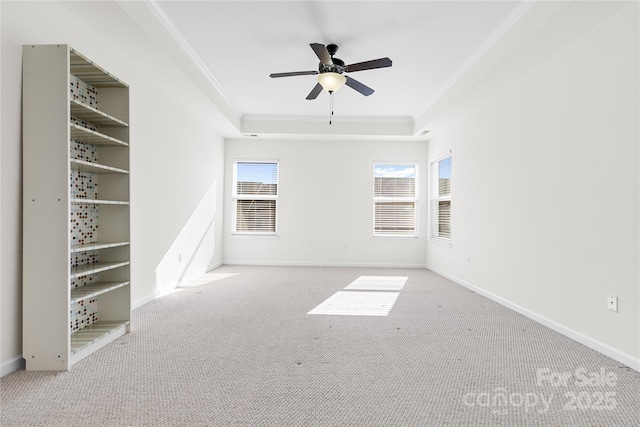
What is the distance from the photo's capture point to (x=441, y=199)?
6.02 meters

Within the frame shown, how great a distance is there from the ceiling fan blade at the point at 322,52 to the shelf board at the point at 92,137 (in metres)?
1.68

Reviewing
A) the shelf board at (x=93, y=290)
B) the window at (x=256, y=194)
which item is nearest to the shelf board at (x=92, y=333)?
the shelf board at (x=93, y=290)

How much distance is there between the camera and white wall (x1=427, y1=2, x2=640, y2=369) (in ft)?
7.83

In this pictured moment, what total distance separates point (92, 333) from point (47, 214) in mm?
970

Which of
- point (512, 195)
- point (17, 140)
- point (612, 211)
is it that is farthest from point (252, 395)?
point (512, 195)

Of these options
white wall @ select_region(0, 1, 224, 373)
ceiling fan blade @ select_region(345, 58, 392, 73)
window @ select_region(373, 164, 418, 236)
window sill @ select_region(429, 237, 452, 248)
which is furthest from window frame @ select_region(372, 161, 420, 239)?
ceiling fan blade @ select_region(345, 58, 392, 73)

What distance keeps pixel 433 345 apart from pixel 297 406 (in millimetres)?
1297

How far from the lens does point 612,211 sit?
8.17 ft

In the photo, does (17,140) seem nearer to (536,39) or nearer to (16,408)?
(16,408)

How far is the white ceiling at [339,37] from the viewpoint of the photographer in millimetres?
2816

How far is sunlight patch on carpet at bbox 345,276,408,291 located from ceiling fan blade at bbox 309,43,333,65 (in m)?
2.86

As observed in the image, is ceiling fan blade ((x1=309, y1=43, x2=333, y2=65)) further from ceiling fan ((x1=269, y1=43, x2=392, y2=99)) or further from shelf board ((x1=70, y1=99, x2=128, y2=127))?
shelf board ((x1=70, y1=99, x2=128, y2=127))

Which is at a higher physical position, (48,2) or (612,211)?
(48,2)

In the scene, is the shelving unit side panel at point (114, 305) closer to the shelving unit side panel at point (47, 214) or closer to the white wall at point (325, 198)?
the shelving unit side panel at point (47, 214)
